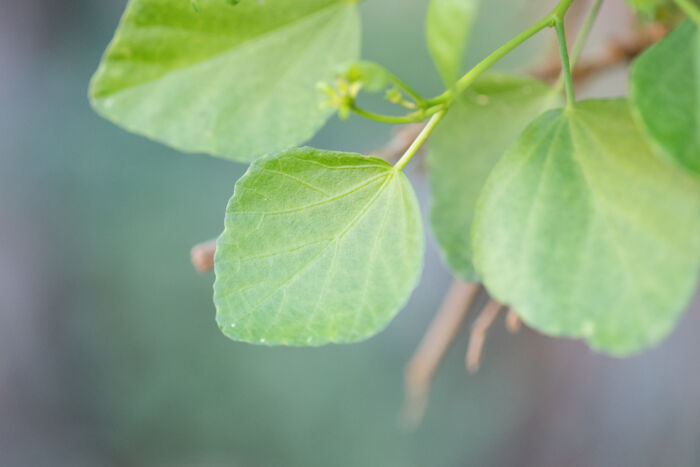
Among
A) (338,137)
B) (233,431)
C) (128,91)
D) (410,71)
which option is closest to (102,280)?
(233,431)

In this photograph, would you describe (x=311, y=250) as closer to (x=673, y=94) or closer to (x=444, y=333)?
(x=673, y=94)

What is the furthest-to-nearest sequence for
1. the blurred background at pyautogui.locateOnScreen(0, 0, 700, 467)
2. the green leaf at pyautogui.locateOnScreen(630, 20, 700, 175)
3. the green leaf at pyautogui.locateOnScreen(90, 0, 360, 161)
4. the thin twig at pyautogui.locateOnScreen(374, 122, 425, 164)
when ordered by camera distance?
the blurred background at pyautogui.locateOnScreen(0, 0, 700, 467)
the thin twig at pyautogui.locateOnScreen(374, 122, 425, 164)
the green leaf at pyautogui.locateOnScreen(90, 0, 360, 161)
the green leaf at pyautogui.locateOnScreen(630, 20, 700, 175)

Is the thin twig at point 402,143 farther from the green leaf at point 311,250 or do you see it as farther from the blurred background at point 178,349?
the blurred background at point 178,349

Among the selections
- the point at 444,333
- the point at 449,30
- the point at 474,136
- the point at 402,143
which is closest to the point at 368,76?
the point at 449,30

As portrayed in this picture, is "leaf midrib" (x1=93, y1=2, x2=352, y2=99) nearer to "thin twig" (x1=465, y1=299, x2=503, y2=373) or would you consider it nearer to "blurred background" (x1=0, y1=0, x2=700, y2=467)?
"thin twig" (x1=465, y1=299, x2=503, y2=373)

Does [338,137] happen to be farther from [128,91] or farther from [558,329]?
[558,329]

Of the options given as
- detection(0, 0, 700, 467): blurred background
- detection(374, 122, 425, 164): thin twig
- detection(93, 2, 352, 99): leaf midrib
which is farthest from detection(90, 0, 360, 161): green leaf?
detection(0, 0, 700, 467): blurred background
